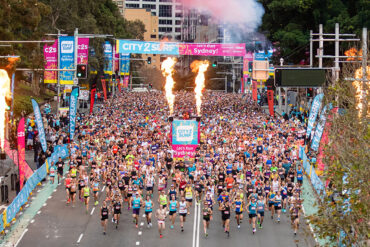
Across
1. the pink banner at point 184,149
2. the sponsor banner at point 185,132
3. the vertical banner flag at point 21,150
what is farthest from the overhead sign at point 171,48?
the vertical banner flag at point 21,150

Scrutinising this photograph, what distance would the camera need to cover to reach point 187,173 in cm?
3044

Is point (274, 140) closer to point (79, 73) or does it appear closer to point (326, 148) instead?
point (79, 73)

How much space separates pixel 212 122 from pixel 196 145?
14924mm

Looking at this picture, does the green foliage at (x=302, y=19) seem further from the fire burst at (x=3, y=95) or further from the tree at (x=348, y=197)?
the tree at (x=348, y=197)

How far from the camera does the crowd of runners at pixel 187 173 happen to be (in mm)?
24109

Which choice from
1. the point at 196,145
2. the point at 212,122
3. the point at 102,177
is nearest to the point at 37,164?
the point at 102,177

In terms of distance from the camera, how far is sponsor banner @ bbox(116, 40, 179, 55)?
58406 millimetres

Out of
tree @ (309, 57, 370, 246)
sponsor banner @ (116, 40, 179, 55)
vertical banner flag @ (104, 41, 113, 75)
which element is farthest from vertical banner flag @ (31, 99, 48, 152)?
vertical banner flag @ (104, 41, 113, 75)

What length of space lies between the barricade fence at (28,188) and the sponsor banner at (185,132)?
21.4 feet

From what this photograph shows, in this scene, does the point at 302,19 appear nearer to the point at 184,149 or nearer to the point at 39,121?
the point at 184,149

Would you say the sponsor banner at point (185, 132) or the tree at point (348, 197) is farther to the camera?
the sponsor banner at point (185, 132)

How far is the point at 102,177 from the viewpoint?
31.5 m

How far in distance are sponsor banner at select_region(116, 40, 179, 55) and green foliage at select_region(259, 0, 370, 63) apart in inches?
379

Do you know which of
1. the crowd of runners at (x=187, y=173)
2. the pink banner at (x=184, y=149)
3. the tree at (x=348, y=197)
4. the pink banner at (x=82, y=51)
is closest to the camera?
the tree at (x=348, y=197)
